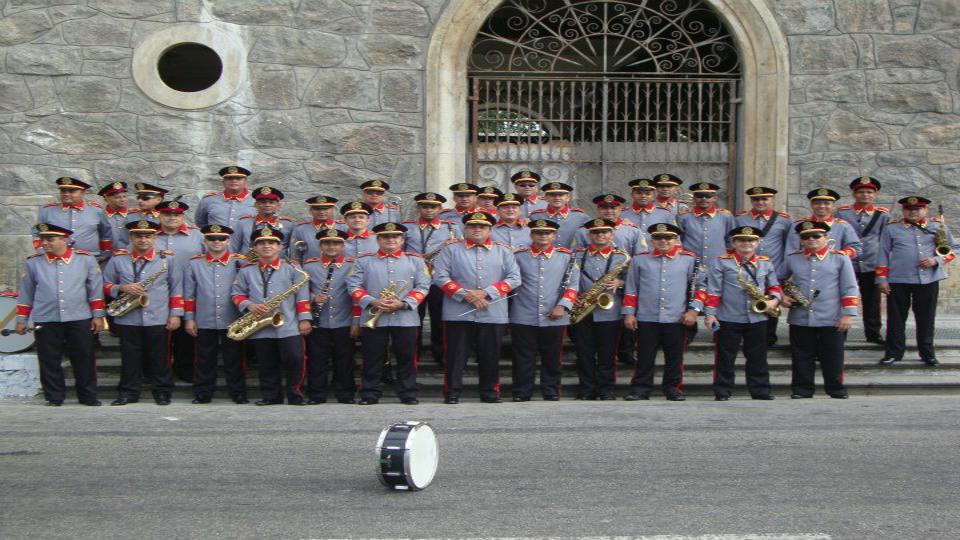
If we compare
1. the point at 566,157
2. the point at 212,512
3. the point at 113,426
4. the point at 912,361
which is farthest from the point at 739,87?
the point at 212,512

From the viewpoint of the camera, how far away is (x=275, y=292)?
10.2m

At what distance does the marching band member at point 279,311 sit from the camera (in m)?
10.2

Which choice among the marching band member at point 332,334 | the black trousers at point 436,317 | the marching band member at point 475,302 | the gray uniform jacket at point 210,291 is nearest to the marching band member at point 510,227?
the marching band member at point 475,302

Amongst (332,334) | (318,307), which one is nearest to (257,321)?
(318,307)

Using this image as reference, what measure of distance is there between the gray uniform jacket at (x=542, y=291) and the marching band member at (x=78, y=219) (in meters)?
4.07

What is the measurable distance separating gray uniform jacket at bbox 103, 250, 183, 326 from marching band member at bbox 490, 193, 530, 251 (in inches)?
115

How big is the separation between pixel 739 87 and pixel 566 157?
2.13 meters

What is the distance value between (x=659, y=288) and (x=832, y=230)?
194 centimetres

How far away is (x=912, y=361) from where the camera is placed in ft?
36.4

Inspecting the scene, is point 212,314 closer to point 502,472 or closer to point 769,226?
point 502,472

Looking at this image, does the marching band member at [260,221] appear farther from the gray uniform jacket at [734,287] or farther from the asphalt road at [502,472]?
the gray uniform jacket at [734,287]

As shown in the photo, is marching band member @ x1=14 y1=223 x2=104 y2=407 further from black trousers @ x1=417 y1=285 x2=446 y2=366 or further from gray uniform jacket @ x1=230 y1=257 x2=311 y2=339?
black trousers @ x1=417 y1=285 x2=446 y2=366

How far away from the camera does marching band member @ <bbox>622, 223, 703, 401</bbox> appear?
1034 centimetres

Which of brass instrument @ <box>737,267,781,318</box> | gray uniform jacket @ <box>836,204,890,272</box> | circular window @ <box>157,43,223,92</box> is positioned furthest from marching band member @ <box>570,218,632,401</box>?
circular window @ <box>157,43,223,92</box>
